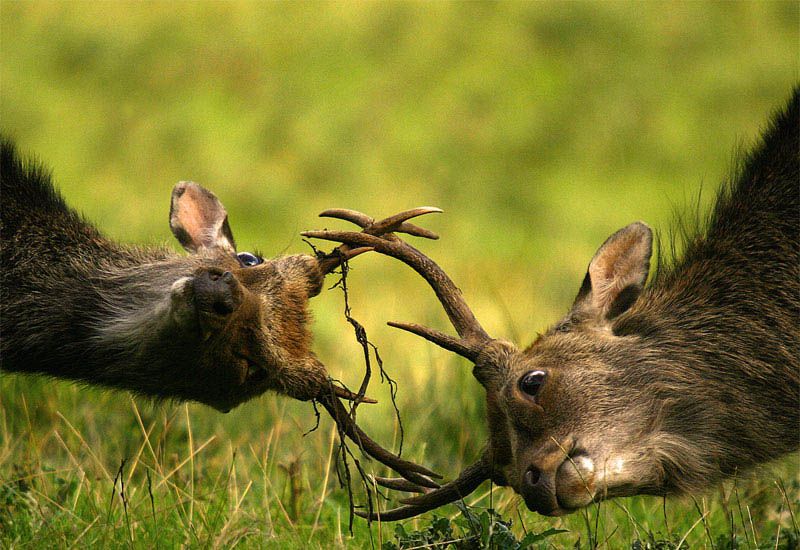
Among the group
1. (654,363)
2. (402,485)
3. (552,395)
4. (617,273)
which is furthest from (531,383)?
(617,273)

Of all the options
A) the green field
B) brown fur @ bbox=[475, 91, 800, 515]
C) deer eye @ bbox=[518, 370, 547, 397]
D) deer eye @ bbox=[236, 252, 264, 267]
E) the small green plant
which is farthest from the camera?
the green field

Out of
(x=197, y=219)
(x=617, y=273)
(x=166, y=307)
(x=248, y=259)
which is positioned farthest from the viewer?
(x=197, y=219)

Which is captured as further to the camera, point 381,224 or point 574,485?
point 381,224

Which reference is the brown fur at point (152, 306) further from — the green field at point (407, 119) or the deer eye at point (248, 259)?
the green field at point (407, 119)

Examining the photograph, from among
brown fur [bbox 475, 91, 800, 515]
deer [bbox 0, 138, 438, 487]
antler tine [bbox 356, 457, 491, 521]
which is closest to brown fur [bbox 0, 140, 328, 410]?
deer [bbox 0, 138, 438, 487]

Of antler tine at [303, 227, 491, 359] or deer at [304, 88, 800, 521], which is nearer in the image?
deer at [304, 88, 800, 521]

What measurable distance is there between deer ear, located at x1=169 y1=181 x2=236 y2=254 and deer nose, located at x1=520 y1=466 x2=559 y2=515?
1727 mm

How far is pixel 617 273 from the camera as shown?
4871mm

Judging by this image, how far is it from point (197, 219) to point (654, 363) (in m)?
2.03

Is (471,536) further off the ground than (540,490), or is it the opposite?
(540,490)

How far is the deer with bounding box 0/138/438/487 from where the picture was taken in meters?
4.36

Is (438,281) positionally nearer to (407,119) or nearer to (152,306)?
(152,306)

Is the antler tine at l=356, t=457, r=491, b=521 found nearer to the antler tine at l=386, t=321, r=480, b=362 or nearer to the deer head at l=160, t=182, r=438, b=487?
the deer head at l=160, t=182, r=438, b=487

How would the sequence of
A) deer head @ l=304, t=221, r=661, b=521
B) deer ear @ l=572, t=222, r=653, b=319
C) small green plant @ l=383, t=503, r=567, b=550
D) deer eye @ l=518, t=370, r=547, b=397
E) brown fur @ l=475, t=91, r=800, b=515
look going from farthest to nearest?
deer ear @ l=572, t=222, r=653, b=319 < deer eye @ l=518, t=370, r=547, b=397 < brown fur @ l=475, t=91, r=800, b=515 < deer head @ l=304, t=221, r=661, b=521 < small green plant @ l=383, t=503, r=567, b=550
